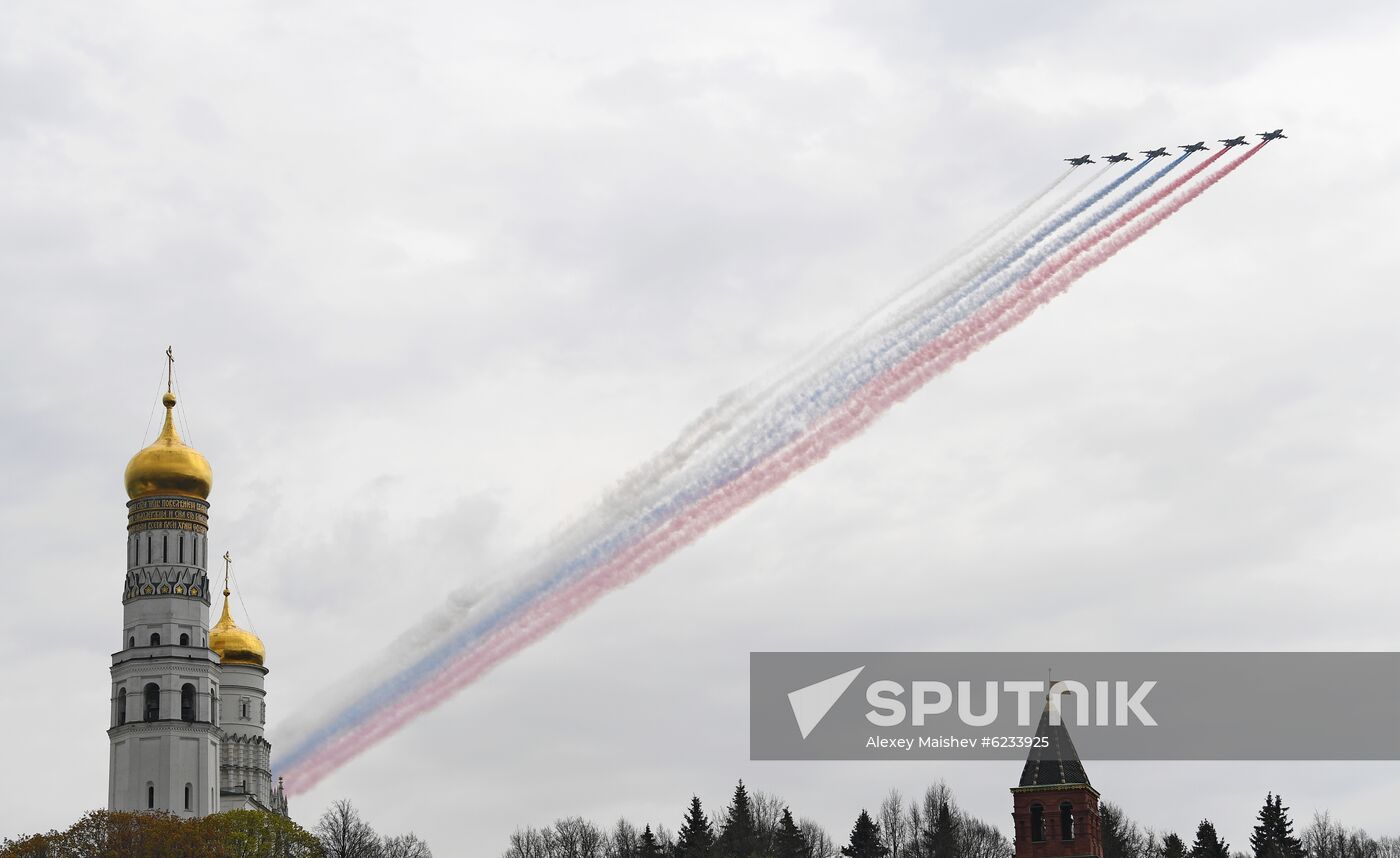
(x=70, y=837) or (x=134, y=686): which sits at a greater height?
(x=134, y=686)

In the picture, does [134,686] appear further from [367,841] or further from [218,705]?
[367,841]

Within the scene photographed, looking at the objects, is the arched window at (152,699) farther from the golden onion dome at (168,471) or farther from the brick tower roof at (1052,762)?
the brick tower roof at (1052,762)

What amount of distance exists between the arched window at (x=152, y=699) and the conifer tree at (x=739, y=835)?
29.5 metres

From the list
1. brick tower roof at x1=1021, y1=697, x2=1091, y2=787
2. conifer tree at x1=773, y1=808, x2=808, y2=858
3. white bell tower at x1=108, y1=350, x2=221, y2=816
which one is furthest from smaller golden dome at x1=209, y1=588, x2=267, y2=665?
brick tower roof at x1=1021, y1=697, x2=1091, y2=787

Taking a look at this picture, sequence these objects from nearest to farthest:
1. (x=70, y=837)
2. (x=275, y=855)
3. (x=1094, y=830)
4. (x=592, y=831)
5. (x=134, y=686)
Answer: (x=1094, y=830) < (x=70, y=837) < (x=275, y=855) < (x=134, y=686) < (x=592, y=831)

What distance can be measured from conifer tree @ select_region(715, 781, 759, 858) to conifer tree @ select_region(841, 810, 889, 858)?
16.7 feet

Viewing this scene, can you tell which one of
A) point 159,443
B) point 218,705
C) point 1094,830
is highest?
point 159,443

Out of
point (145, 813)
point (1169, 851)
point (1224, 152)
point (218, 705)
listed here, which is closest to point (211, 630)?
point (218, 705)

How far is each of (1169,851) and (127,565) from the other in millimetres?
55312

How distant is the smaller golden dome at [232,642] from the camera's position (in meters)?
130

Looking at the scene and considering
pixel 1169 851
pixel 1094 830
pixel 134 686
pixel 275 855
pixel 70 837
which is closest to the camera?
pixel 1094 830

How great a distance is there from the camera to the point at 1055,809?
91.3 meters

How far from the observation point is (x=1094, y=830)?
301 ft

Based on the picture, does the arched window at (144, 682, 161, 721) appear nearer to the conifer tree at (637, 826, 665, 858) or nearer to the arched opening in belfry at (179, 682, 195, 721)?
the arched opening in belfry at (179, 682, 195, 721)
